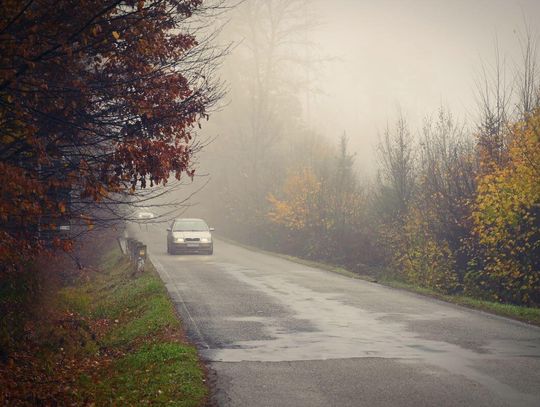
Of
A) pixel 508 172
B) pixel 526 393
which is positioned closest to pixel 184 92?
pixel 526 393

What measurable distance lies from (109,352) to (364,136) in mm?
67938

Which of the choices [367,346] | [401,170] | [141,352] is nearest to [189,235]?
[401,170]

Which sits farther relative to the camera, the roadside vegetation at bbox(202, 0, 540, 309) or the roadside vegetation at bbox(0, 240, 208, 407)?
the roadside vegetation at bbox(202, 0, 540, 309)

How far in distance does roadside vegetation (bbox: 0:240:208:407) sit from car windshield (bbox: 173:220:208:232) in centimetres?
1366

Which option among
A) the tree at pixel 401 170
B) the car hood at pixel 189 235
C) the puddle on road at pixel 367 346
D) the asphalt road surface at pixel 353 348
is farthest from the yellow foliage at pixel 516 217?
the car hood at pixel 189 235

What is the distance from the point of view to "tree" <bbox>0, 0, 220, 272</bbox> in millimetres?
7039

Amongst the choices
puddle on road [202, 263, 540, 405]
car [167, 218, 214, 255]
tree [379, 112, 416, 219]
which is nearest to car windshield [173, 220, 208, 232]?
car [167, 218, 214, 255]

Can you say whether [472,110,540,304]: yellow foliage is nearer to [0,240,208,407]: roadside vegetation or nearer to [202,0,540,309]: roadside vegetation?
[202,0,540,309]: roadside vegetation

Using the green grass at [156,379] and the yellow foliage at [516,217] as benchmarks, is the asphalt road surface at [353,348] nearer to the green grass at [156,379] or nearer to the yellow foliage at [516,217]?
the green grass at [156,379]

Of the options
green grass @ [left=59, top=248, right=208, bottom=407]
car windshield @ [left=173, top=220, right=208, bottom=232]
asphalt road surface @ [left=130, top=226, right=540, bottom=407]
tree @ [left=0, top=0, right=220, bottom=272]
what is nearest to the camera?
tree @ [left=0, top=0, right=220, bottom=272]

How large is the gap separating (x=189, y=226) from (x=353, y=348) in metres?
22.6

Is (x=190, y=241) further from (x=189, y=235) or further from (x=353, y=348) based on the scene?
(x=353, y=348)

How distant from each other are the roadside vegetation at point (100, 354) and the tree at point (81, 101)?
195 centimetres

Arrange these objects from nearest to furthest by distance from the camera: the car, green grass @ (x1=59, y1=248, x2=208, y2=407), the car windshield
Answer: green grass @ (x1=59, y1=248, x2=208, y2=407) < the car < the car windshield
